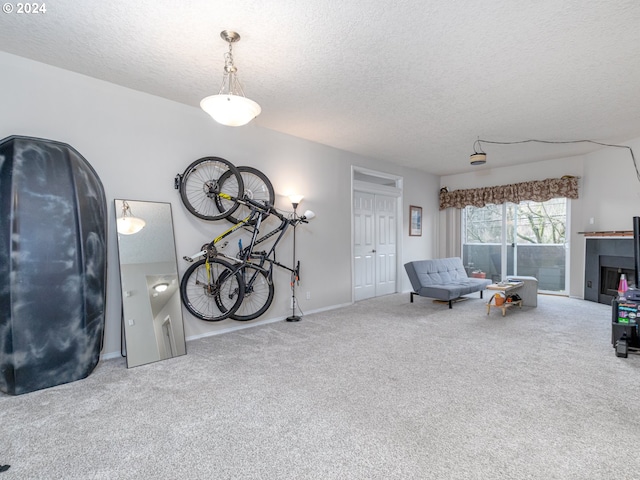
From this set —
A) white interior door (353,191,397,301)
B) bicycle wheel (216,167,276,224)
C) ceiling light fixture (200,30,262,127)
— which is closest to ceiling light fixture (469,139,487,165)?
white interior door (353,191,397,301)

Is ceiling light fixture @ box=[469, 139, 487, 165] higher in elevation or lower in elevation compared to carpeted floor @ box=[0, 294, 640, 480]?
higher

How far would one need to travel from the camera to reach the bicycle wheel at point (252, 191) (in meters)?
3.90

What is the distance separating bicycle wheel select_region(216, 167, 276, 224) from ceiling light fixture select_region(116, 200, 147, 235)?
0.96 meters

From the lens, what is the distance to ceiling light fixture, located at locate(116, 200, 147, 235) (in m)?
3.10

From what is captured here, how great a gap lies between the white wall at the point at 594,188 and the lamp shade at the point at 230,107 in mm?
5814

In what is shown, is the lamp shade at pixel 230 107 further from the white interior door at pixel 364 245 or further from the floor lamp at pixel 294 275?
the white interior door at pixel 364 245

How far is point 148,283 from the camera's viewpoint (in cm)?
317

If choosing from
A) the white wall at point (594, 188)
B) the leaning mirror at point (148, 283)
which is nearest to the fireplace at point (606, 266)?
the white wall at point (594, 188)

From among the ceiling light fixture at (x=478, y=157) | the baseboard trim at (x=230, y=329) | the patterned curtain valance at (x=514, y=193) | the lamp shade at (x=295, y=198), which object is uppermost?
the ceiling light fixture at (x=478, y=157)

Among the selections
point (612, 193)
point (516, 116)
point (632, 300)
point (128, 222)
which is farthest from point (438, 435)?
point (612, 193)

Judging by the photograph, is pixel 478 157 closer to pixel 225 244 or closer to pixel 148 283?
pixel 225 244

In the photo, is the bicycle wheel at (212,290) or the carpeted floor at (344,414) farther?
the bicycle wheel at (212,290)

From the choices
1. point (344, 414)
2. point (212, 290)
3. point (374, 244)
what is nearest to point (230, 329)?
point (212, 290)

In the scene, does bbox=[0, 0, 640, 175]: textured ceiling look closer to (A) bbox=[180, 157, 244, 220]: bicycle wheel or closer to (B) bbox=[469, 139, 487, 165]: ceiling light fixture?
(B) bbox=[469, 139, 487, 165]: ceiling light fixture
